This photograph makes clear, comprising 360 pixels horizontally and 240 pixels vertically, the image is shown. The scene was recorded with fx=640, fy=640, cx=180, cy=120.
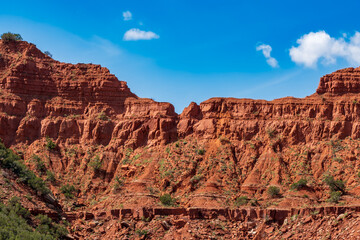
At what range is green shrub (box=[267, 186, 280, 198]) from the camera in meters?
90.3

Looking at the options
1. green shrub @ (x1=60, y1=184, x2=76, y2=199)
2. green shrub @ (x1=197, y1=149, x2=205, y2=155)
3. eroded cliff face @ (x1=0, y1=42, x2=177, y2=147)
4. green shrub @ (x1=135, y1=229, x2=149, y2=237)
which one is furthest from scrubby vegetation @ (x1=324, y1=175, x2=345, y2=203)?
green shrub @ (x1=60, y1=184, x2=76, y2=199)

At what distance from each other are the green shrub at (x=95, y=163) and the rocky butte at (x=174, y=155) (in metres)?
0.18

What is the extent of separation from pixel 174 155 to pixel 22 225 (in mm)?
34688

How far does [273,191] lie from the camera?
3558 inches

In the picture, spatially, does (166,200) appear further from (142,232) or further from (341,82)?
(341,82)

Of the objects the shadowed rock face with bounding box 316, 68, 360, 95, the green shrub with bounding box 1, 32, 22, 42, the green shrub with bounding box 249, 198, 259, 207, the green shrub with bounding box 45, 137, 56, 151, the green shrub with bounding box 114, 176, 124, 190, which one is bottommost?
the green shrub with bounding box 249, 198, 259, 207

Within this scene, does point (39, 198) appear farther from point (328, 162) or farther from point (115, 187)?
point (328, 162)

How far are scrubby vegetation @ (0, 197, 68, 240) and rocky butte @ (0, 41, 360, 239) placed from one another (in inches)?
84.9

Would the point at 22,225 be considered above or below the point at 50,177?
below

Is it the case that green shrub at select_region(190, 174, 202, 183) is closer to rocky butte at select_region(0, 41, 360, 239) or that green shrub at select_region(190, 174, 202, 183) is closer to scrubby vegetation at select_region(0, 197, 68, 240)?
rocky butte at select_region(0, 41, 360, 239)

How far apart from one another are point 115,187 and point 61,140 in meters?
17.3

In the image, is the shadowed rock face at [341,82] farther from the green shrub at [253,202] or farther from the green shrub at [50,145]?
the green shrub at [50,145]

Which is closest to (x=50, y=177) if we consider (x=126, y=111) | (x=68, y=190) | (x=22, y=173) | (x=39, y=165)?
(x=39, y=165)

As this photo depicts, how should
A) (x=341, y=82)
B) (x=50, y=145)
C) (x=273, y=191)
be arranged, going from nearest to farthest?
(x=273, y=191)
(x=50, y=145)
(x=341, y=82)
